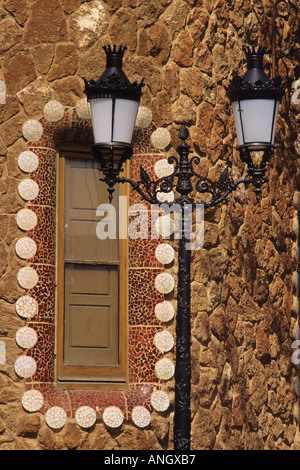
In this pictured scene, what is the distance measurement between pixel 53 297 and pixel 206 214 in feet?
4.41

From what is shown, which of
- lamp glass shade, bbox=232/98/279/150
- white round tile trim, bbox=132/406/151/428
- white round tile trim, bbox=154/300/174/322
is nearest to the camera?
lamp glass shade, bbox=232/98/279/150

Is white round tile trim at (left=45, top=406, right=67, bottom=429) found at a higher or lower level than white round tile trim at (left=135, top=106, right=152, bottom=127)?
lower

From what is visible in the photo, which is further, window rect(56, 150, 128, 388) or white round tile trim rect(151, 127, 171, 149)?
white round tile trim rect(151, 127, 171, 149)

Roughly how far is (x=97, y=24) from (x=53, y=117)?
2.53 feet

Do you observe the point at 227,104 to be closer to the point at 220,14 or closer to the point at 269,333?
the point at 220,14

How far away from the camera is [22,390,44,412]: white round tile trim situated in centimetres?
711

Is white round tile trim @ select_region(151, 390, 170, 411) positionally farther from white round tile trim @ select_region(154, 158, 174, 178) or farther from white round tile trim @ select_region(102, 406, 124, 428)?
white round tile trim @ select_region(154, 158, 174, 178)

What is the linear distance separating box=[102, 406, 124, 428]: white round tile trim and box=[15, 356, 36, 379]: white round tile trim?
592 millimetres

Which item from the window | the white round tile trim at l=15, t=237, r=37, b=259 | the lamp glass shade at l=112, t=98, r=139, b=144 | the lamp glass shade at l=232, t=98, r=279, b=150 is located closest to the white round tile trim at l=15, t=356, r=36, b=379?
the window

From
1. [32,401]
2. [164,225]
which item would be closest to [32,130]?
[164,225]

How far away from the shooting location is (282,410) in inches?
345

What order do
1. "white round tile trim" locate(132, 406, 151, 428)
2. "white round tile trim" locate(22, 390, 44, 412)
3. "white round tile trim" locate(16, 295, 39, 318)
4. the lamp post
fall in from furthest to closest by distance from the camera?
Result: "white round tile trim" locate(132, 406, 151, 428) < "white round tile trim" locate(16, 295, 39, 318) < "white round tile trim" locate(22, 390, 44, 412) < the lamp post

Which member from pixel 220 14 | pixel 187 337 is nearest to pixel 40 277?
pixel 187 337

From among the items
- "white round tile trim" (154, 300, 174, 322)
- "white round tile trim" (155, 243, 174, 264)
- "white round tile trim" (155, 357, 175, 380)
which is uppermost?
"white round tile trim" (155, 243, 174, 264)
